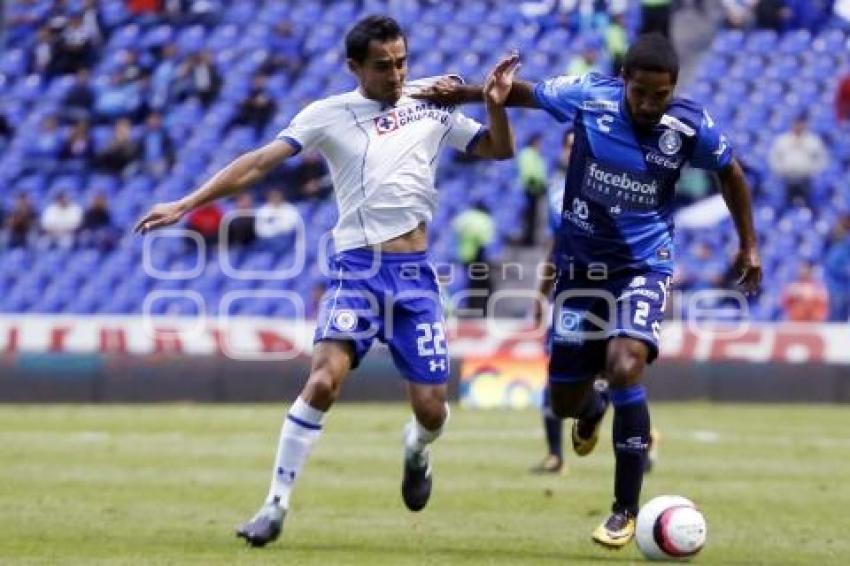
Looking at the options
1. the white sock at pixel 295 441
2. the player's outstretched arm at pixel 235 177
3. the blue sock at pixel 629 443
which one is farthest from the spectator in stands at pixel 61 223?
the blue sock at pixel 629 443

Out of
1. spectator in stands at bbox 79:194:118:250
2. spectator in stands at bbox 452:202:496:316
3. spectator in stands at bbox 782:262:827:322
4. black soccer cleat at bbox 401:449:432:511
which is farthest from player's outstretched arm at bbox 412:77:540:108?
spectator in stands at bbox 79:194:118:250

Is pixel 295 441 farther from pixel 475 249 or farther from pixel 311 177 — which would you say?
pixel 311 177

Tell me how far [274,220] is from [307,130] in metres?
17.1

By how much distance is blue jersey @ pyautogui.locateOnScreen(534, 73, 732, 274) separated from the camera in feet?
31.5

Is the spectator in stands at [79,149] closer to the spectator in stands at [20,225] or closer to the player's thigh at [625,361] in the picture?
the spectator in stands at [20,225]

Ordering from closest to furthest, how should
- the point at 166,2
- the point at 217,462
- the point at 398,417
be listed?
the point at 217,462 → the point at 398,417 → the point at 166,2

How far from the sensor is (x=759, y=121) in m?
28.6

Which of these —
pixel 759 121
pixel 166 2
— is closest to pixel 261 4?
pixel 166 2

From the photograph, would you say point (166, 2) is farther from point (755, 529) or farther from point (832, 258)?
point (755, 529)

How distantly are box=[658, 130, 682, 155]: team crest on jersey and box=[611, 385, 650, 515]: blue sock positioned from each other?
1.20 m

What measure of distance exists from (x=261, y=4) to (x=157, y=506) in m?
20.3

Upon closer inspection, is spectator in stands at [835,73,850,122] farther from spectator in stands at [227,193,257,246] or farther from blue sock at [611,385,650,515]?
blue sock at [611,385,650,515]

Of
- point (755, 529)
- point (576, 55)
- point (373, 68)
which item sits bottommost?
point (576, 55)

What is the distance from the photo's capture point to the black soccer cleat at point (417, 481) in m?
10.4
